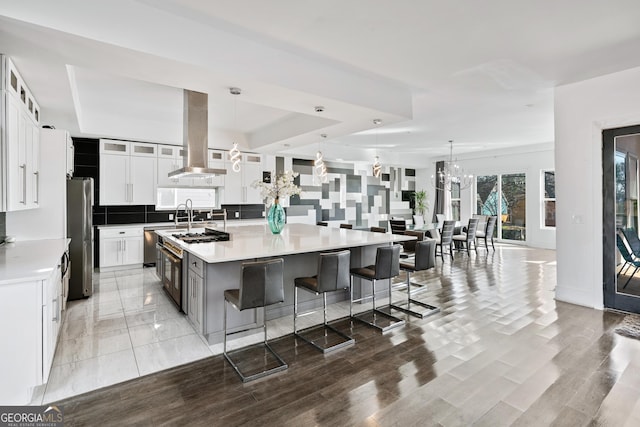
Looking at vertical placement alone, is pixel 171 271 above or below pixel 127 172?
below

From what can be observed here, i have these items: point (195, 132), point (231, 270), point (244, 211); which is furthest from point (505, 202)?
point (231, 270)

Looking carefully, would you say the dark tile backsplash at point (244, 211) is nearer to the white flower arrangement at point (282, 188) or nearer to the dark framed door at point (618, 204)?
the white flower arrangement at point (282, 188)

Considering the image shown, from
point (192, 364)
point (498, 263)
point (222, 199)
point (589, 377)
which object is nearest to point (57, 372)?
point (192, 364)

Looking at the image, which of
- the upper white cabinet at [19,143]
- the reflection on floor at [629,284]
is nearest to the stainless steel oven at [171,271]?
the upper white cabinet at [19,143]

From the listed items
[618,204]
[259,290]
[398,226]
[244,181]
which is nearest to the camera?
[259,290]

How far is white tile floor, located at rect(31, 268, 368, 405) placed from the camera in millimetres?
2559

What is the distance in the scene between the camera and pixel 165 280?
4.71 m

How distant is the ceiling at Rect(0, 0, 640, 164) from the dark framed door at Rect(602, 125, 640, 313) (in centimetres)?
89

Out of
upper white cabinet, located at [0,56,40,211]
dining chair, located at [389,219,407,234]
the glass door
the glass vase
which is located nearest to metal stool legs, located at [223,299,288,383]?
→ the glass vase

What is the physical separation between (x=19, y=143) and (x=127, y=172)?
3.55 meters

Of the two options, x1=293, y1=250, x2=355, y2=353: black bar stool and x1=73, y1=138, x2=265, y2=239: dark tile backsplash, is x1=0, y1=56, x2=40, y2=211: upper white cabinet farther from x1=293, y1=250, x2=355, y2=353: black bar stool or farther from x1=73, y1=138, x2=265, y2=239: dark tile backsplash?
x1=293, y1=250, x2=355, y2=353: black bar stool

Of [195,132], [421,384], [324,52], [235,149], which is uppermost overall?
[324,52]

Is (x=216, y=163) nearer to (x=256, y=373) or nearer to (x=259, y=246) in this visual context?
(x=259, y=246)

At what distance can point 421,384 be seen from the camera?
2.47m
